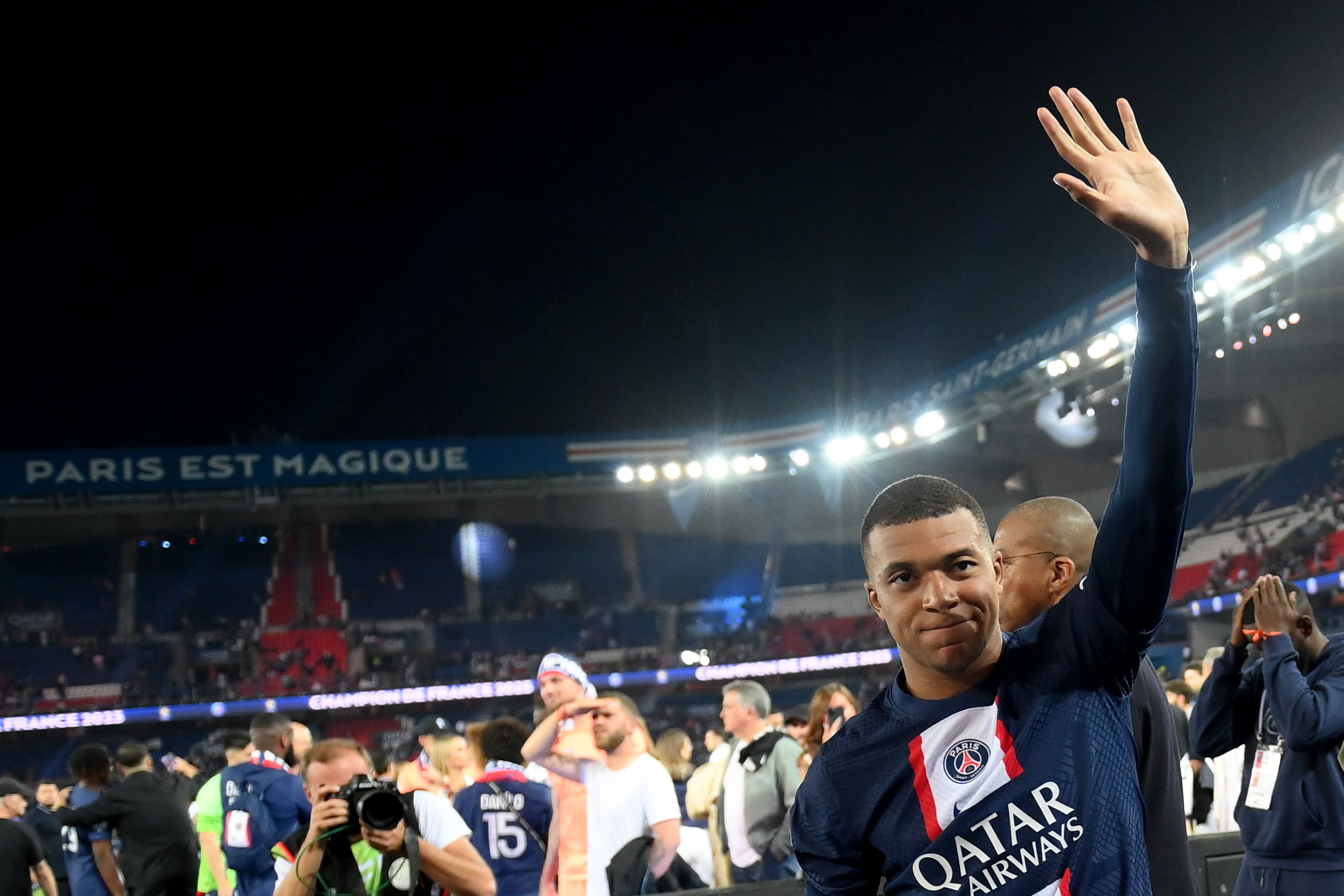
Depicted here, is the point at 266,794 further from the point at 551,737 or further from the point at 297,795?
the point at 551,737

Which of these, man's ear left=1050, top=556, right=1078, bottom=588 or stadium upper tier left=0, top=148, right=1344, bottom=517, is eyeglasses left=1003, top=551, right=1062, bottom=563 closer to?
man's ear left=1050, top=556, right=1078, bottom=588

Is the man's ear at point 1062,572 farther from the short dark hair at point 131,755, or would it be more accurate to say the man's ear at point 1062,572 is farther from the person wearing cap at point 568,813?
the short dark hair at point 131,755

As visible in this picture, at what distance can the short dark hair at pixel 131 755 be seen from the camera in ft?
24.4

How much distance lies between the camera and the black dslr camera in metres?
2.83

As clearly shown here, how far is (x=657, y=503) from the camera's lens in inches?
1251

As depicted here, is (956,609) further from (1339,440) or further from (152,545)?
(152,545)

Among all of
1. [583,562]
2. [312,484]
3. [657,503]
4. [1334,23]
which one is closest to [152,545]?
[312,484]

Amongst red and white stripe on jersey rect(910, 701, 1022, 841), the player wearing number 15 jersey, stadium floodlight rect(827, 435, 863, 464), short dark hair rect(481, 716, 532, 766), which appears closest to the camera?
red and white stripe on jersey rect(910, 701, 1022, 841)

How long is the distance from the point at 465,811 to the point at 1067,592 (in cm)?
358

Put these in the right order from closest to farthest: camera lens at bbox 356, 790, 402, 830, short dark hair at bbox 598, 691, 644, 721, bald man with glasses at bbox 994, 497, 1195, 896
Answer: bald man with glasses at bbox 994, 497, 1195, 896 < camera lens at bbox 356, 790, 402, 830 < short dark hair at bbox 598, 691, 644, 721

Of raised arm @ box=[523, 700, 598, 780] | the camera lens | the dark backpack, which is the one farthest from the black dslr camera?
the dark backpack

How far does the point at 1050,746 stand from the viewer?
6.09 ft

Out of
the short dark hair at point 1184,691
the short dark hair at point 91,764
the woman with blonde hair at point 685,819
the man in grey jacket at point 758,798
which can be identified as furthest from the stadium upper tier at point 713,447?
the short dark hair at point 91,764

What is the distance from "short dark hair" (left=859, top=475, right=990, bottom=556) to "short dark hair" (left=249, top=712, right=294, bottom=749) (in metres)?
5.79
